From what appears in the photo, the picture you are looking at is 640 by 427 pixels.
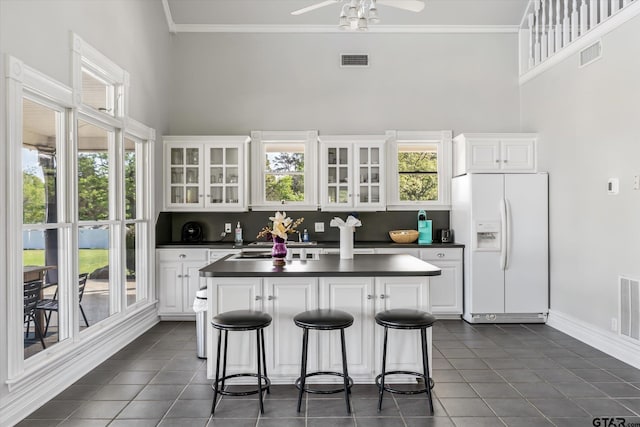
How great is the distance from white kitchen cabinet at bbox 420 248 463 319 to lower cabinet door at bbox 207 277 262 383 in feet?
9.08

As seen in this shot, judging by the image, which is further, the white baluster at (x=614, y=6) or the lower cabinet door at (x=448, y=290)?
the lower cabinet door at (x=448, y=290)

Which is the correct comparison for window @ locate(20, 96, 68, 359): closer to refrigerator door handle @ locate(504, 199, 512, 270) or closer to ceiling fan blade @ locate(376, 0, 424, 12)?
ceiling fan blade @ locate(376, 0, 424, 12)

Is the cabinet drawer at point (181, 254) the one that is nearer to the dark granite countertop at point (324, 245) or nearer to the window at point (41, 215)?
the dark granite countertop at point (324, 245)

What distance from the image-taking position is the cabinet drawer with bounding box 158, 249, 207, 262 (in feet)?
18.2

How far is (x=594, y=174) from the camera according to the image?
446 cm

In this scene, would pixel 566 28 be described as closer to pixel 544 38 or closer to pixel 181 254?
pixel 544 38

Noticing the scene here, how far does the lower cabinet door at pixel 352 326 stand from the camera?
11.4 feet

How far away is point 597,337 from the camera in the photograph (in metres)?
4.38

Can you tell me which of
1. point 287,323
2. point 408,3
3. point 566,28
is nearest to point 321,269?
point 287,323

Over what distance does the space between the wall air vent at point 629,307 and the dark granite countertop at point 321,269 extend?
6.16 ft

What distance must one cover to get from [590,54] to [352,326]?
360 centimetres

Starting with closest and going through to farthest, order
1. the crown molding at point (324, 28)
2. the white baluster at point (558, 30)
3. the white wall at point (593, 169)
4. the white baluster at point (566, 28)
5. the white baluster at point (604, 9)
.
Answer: the white wall at point (593, 169) → the white baluster at point (604, 9) → the white baluster at point (566, 28) → the white baluster at point (558, 30) → the crown molding at point (324, 28)

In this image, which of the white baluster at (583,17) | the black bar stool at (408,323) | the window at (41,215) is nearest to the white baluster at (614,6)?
the white baluster at (583,17)

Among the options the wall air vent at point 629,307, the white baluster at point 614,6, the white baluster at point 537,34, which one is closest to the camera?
the wall air vent at point 629,307
